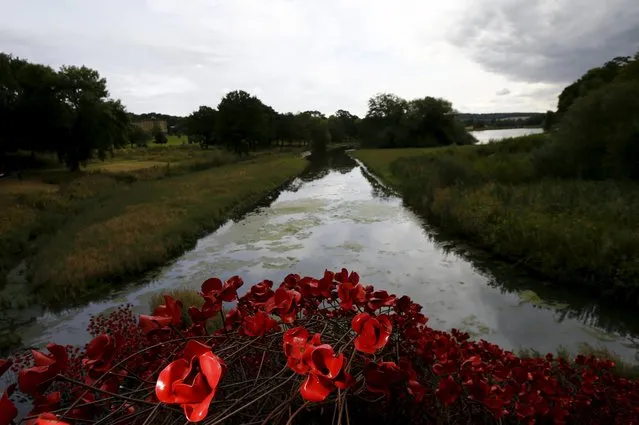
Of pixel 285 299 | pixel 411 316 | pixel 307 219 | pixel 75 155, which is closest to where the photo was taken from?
pixel 285 299

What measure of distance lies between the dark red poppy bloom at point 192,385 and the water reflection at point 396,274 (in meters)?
6.87

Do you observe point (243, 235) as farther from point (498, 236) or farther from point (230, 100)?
point (230, 100)

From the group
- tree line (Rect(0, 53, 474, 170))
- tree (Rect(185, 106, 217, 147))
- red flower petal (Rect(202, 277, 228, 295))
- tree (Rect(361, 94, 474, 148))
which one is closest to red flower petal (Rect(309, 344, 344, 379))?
red flower petal (Rect(202, 277, 228, 295))

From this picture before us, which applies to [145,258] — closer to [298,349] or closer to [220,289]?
[220,289]

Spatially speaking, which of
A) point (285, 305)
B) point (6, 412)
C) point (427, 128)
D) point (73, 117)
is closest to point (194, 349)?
point (6, 412)

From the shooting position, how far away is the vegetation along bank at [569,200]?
873 centimetres

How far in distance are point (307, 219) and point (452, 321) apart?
10375 mm

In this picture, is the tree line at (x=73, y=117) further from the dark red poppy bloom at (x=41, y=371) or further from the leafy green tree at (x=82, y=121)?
the dark red poppy bloom at (x=41, y=371)

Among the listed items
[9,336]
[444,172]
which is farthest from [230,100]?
[9,336]

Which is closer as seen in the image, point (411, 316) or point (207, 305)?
point (207, 305)

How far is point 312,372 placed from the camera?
117 cm

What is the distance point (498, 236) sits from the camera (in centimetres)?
1169

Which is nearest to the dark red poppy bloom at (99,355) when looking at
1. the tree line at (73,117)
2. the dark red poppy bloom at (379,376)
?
the dark red poppy bloom at (379,376)

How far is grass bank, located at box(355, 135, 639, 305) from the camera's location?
8469mm
